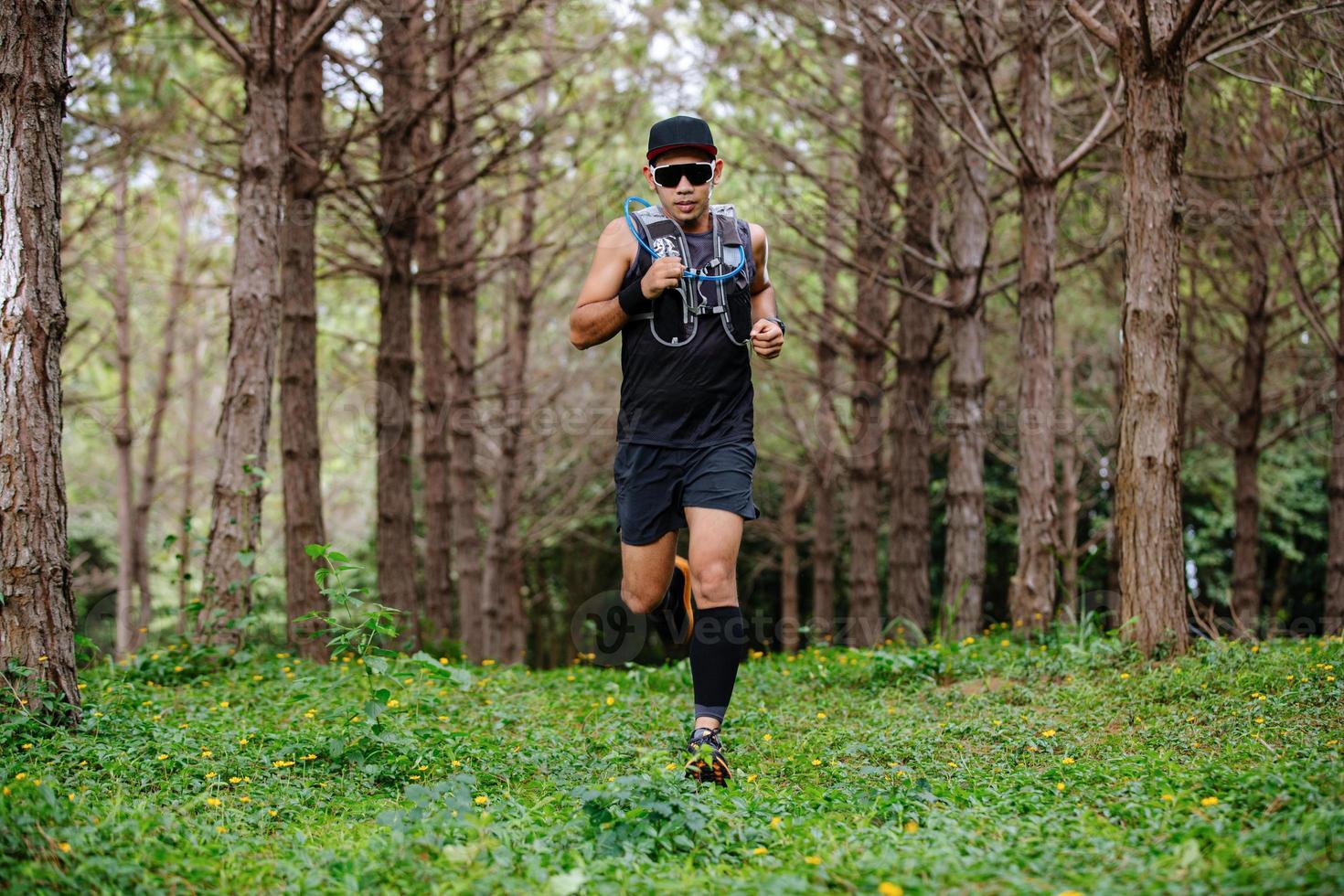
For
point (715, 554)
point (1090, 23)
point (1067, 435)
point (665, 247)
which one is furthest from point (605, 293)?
point (1067, 435)

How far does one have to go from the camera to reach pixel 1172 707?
15.2 ft

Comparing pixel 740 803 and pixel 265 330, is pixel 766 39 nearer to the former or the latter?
pixel 265 330

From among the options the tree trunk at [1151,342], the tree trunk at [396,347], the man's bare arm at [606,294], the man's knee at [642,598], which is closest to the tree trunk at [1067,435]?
the tree trunk at [396,347]

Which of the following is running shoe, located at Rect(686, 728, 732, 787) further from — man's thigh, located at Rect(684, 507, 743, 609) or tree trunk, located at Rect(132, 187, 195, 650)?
tree trunk, located at Rect(132, 187, 195, 650)

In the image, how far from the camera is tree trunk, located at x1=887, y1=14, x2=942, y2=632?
449 inches

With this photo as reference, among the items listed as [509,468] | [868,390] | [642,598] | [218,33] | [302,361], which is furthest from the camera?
[509,468]

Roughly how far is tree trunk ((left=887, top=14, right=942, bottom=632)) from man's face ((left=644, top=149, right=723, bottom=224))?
6.98m

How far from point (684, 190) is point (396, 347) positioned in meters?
6.12

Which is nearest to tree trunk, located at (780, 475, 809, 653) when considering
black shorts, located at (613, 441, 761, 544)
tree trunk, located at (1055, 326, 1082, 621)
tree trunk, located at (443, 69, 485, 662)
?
tree trunk, located at (1055, 326, 1082, 621)

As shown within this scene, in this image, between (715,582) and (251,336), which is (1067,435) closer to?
(251,336)

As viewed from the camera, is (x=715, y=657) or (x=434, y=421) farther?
(x=434, y=421)

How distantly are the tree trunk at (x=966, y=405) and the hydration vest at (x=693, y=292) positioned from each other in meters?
5.53

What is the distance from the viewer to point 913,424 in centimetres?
1180

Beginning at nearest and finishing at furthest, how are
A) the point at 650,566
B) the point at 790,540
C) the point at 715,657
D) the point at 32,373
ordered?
1. the point at 715,657
2. the point at 32,373
3. the point at 650,566
4. the point at 790,540
